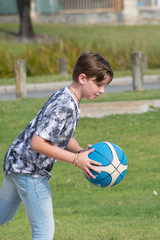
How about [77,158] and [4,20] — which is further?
[4,20]

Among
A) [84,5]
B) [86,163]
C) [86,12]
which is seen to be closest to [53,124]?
[86,163]

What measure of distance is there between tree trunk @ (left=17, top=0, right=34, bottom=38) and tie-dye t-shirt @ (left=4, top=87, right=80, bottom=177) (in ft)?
101

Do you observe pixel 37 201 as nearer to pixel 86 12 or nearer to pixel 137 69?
pixel 137 69

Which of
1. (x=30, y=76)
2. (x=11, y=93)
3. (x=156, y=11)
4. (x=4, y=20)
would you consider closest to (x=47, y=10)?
(x=4, y=20)

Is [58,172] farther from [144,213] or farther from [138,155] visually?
[144,213]

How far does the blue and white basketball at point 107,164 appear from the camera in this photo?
412cm

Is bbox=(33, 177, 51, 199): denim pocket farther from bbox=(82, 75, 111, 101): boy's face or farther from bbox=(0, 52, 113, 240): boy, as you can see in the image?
bbox=(82, 75, 111, 101): boy's face

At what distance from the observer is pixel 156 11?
44094mm

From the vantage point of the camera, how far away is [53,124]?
3711 millimetres

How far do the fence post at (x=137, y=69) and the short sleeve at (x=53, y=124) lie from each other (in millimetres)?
10134

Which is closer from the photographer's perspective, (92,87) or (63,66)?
(92,87)

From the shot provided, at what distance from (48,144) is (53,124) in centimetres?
15

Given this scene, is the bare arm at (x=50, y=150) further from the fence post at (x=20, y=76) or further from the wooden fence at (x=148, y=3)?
the wooden fence at (x=148, y=3)

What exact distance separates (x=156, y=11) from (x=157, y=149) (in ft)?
120
